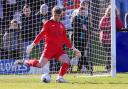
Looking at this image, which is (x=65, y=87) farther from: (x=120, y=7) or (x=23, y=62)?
(x=120, y=7)

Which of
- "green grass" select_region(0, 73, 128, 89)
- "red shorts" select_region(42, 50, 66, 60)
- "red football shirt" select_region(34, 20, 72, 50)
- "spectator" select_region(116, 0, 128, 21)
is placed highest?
"spectator" select_region(116, 0, 128, 21)

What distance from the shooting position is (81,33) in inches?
669

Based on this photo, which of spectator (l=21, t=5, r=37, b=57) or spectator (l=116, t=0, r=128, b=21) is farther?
spectator (l=116, t=0, r=128, b=21)

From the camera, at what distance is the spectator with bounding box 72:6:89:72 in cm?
1683

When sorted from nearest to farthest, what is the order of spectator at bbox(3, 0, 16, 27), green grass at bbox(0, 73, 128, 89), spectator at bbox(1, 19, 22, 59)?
green grass at bbox(0, 73, 128, 89) → spectator at bbox(1, 19, 22, 59) → spectator at bbox(3, 0, 16, 27)

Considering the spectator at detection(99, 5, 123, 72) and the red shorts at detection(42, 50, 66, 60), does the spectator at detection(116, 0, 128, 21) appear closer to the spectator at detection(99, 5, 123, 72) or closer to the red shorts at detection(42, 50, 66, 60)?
the spectator at detection(99, 5, 123, 72)

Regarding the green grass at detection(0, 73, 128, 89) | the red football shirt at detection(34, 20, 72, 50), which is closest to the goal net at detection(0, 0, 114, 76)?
the green grass at detection(0, 73, 128, 89)

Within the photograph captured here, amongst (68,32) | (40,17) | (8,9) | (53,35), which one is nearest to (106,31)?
(68,32)

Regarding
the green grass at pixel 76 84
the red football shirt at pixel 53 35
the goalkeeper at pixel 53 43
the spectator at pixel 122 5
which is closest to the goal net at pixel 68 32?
the green grass at pixel 76 84

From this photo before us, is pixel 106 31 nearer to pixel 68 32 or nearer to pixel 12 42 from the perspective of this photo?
pixel 68 32

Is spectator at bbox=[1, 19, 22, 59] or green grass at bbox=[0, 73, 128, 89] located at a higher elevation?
spectator at bbox=[1, 19, 22, 59]

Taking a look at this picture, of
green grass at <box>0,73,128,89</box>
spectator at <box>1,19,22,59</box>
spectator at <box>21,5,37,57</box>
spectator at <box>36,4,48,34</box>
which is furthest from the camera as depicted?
spectator at <box>1,19,22,59</box>

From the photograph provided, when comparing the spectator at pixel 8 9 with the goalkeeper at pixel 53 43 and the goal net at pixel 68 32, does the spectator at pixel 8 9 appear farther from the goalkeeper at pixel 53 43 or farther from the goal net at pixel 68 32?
the goalkeeper at pixel 53 43

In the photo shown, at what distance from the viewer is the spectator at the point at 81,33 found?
16828 millimetres
